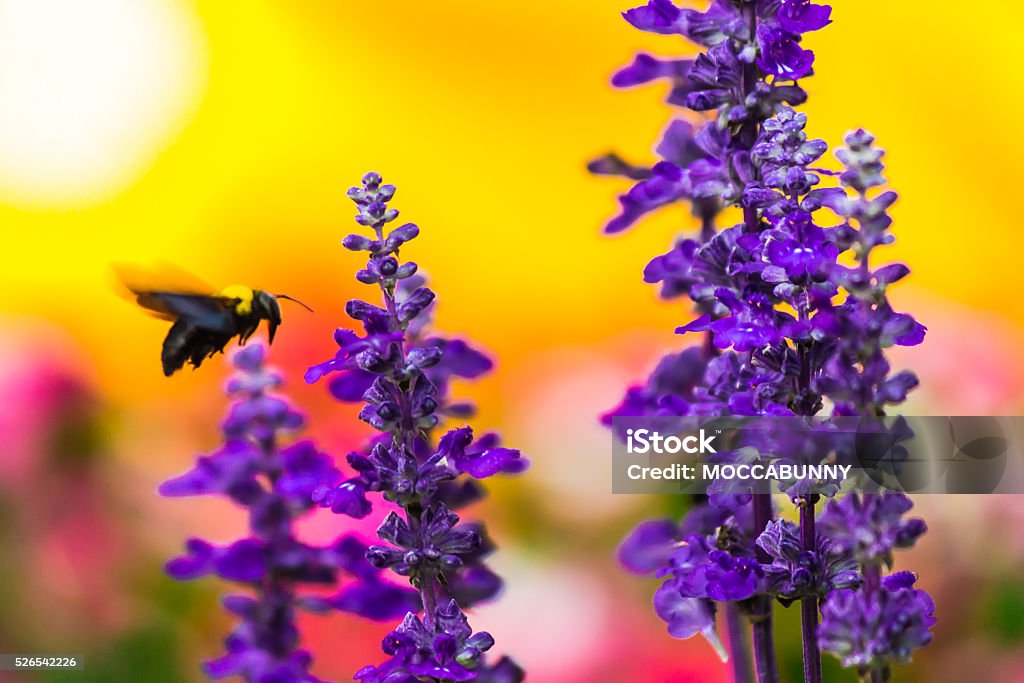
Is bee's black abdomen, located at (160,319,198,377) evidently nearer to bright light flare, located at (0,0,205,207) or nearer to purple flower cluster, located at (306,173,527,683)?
purple flower cluster, located at (306,173,527,683)

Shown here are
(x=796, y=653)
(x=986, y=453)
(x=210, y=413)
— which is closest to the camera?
(x=986, y=453)

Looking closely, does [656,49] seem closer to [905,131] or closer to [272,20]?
[905,131]

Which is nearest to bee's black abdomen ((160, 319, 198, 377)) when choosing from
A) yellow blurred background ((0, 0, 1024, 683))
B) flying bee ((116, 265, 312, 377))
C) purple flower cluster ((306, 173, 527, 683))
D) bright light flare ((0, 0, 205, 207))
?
flying bee ((116, 265, 312, 377))

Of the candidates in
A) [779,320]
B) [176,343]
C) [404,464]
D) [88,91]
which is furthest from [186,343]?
[88,91]

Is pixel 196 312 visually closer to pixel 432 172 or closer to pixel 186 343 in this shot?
pixel 186 343

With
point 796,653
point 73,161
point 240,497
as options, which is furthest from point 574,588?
point 73,161

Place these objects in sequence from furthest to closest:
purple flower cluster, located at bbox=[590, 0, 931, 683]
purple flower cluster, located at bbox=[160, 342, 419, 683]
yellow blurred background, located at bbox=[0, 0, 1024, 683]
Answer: yellow blurred background, located at bbox=[0, 0, 1024, 683] → purple flower cluster, located at bbox=[160, 342, 419, 683] → purple flower cluster, located at bbox=[590, 0, 931, 683]
